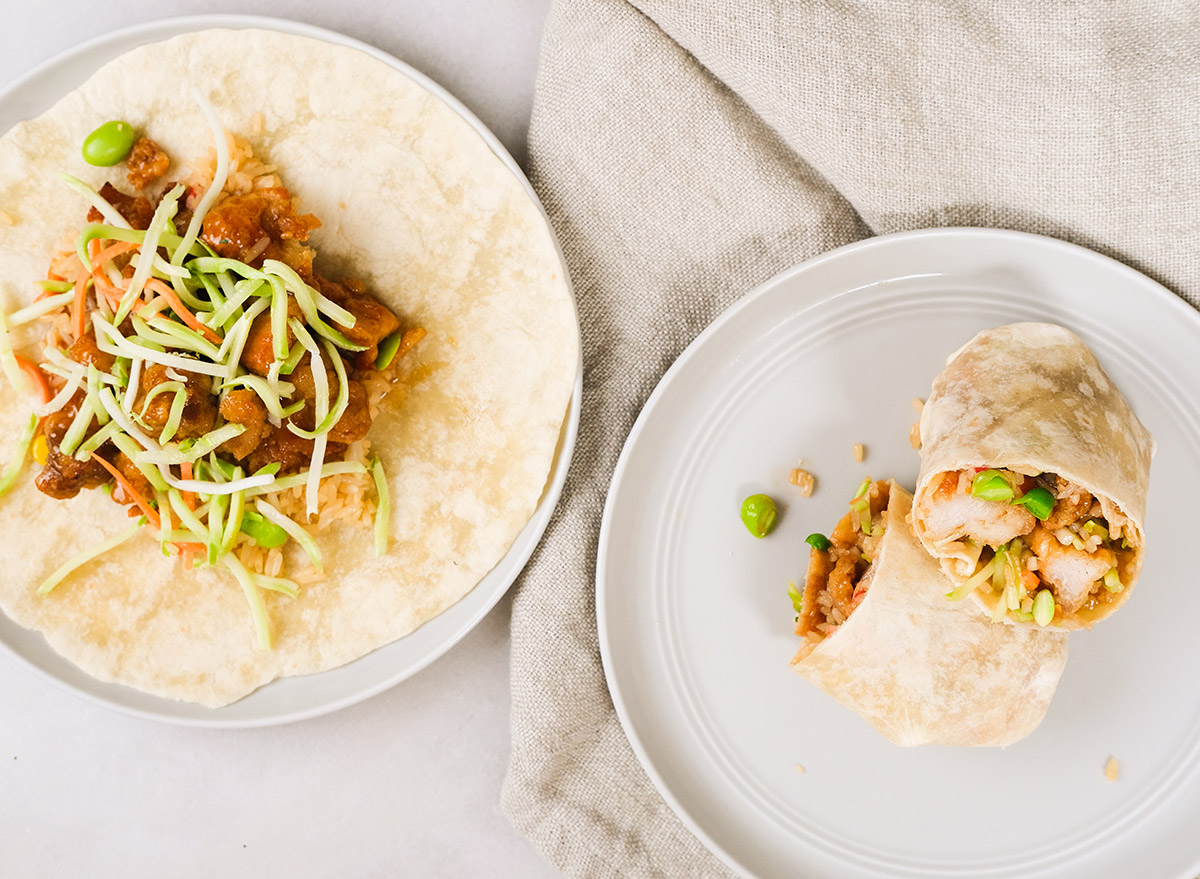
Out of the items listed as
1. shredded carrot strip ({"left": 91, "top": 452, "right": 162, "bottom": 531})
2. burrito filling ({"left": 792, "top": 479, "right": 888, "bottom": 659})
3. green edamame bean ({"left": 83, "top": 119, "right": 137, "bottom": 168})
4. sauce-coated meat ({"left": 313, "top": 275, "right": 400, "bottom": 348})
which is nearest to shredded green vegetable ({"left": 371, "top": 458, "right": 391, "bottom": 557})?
sauce-coated meat ({"left": 313, "top": 275, "right": 400, "bottom": 348})

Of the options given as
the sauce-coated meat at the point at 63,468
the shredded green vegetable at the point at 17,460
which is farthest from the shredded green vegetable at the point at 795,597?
the shredded green vegetable at the point at 17,460

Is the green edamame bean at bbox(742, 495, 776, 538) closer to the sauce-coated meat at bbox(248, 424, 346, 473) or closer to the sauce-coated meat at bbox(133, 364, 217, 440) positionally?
the sauce-coated meat at bbox(248, 424, 346, 473)

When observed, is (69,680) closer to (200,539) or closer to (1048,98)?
(200,539)

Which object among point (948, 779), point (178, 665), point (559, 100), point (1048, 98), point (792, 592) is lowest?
point (948, 779)

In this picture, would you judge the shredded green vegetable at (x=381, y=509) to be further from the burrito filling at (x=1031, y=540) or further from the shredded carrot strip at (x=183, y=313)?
the burrito filling at (x=1031, y=540)

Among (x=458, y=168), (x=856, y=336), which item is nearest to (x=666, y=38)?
(x=458, y=168)

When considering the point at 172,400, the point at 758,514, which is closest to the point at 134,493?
the point at 172,400
